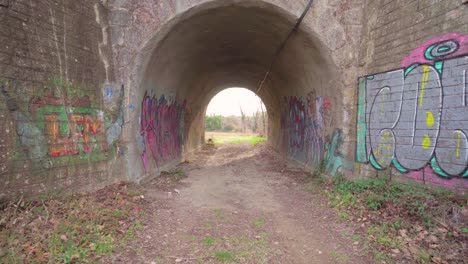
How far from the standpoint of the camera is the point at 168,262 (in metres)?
3.44

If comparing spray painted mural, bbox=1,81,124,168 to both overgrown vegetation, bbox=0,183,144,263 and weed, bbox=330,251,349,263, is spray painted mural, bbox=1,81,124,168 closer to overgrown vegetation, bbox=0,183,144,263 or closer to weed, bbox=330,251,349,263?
overgrown vegetation, bbox=0,183,144,263

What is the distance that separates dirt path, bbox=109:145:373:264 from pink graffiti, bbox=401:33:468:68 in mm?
3258

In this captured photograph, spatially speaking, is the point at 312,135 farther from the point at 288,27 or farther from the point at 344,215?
the point at 344,215

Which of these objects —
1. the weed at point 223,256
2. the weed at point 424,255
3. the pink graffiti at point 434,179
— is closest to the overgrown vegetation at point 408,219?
the weed at point 424,255

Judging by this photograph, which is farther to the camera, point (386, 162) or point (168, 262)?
point (386, 162)

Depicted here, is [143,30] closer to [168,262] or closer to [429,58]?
[168,262]

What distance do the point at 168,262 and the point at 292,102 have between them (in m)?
8.84

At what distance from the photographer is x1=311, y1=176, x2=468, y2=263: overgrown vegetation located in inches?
132

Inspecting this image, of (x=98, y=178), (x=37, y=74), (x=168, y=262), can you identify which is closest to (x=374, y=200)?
(x=168, y=262)

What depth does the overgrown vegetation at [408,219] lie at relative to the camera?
3.35 m

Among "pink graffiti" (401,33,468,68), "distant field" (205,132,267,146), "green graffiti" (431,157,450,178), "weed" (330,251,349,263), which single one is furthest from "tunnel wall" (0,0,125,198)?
"distant field" (205,132,267,146)

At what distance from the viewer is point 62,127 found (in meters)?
5.09

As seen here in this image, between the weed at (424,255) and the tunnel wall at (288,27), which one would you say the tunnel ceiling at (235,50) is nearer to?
the tunnel wall at (288,27)

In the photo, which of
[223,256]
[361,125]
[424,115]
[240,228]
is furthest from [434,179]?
[223,256]
